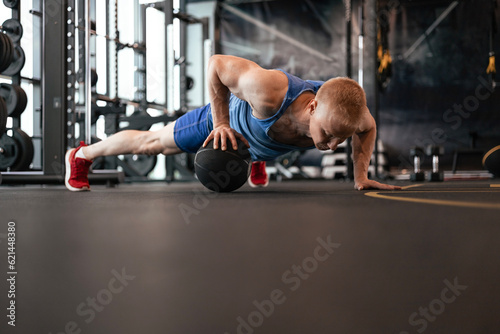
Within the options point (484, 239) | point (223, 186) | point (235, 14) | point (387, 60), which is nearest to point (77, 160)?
point (223, 186)

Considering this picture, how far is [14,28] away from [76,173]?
1782mm

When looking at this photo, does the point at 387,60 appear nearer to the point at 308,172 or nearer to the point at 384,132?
the point at 384,132

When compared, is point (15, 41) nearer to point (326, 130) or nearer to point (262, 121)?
point (262, 121)

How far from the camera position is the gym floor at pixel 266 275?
68cm

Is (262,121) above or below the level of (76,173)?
above

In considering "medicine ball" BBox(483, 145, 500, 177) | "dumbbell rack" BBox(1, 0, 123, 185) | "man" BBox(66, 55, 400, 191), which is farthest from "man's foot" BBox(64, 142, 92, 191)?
"medicine ball" BBox(483, 145, 500, 177)

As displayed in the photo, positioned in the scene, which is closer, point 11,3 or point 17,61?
point 11,3

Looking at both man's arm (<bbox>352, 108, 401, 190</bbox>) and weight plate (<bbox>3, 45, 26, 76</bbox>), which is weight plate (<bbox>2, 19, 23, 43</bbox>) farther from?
man's arm (<bbox>352, 108, 401, 190</bbox>)

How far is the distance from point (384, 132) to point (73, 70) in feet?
14.6

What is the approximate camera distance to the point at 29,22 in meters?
4.51

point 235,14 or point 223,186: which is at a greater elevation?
point 235,14

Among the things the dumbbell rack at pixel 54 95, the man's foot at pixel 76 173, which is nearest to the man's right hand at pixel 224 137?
the man's foot at pixel 76 173

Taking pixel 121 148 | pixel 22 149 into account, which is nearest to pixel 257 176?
pixel 121 148

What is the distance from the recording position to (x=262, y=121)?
1.79 metres
